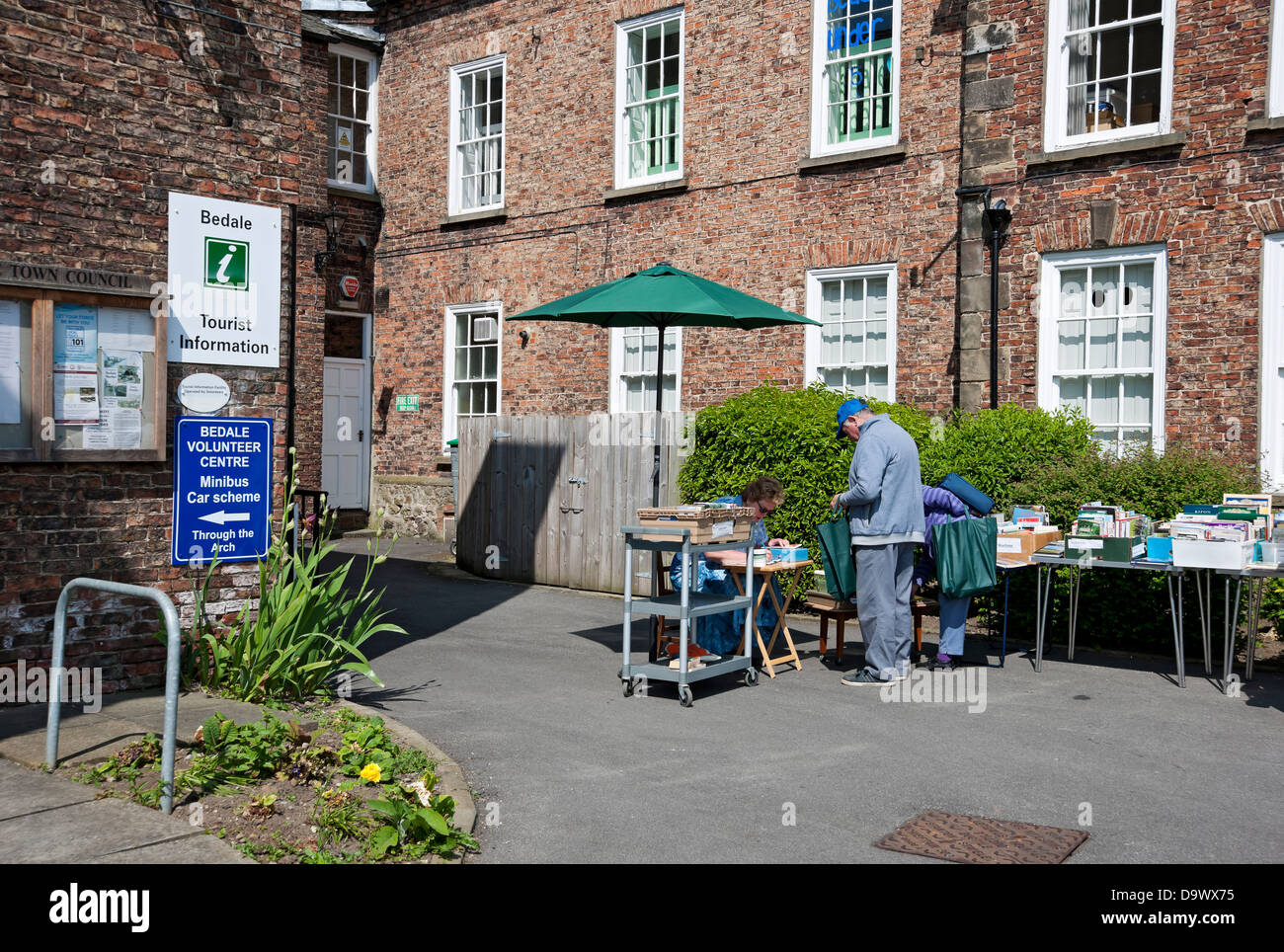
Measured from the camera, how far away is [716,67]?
1558 cm

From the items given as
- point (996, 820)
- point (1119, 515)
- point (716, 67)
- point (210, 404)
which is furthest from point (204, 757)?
point (716, 67)

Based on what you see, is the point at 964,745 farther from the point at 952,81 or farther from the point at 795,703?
the point at 952,81

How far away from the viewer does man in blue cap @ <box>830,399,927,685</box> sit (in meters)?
8.91

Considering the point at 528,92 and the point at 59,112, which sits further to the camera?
the point at 528,92

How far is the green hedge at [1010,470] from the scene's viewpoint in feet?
34.0

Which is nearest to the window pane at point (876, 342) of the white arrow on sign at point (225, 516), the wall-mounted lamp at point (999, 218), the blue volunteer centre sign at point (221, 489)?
the wall-mounted lamp at point (999, 218)

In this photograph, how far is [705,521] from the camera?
8.55 metres

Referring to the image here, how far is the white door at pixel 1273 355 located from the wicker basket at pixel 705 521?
557cm

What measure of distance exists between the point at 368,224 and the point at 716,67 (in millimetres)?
7038

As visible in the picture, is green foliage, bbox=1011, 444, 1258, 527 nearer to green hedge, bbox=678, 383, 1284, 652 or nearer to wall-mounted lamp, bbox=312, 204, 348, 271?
green hedge, bbox=678, 383, 1284, 652

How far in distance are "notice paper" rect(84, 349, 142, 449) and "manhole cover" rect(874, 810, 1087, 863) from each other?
5377 millimetres

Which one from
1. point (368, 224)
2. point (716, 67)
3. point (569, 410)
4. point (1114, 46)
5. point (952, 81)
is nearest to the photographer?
point (1114, 46)

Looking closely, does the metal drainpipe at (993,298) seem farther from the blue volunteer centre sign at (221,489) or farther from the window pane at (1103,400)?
the blue volunteer centre sign at (221,489)

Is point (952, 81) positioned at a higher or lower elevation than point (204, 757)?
higher
